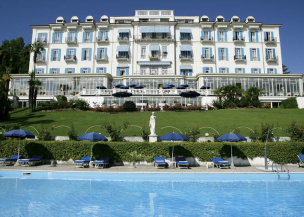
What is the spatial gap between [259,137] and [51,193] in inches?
591

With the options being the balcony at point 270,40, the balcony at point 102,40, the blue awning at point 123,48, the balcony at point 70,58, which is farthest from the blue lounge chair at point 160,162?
the balcony at point 270,40

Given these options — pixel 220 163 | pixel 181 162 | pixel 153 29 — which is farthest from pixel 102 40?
pixel 220 163

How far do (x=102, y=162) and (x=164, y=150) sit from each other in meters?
4.57

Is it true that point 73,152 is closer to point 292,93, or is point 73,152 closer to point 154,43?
point 154,43

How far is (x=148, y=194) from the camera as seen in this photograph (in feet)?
32.5

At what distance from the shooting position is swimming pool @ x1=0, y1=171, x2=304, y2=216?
799cm

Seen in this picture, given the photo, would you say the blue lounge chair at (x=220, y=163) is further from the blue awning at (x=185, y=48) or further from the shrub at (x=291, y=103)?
the blue awning at (x=185, y=48)

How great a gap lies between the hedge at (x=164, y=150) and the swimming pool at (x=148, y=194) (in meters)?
3.06

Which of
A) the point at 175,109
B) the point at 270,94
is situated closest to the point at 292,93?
the point at 270,94

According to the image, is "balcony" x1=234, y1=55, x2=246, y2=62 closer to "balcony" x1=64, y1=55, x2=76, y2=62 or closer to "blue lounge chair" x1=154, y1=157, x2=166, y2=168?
"balcony" x1=64, y1=55, x2=76, y2=62

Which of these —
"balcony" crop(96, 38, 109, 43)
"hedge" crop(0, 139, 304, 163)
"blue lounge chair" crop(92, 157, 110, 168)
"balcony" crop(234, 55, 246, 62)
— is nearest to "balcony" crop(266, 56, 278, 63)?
"balcony" crop(234, 55, 246, 62)

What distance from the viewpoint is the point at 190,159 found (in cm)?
1602

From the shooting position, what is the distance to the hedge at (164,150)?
1591cm

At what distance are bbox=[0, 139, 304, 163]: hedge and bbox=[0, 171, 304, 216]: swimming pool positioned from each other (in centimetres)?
306
